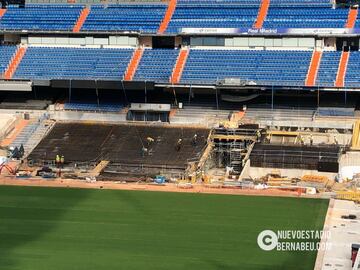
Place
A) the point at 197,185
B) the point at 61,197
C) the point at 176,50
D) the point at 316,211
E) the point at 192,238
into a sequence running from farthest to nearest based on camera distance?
1. the point at 176,50
2. the point at 197,185
3. the point at 61,197
4. the point at 316,211
5. the point at 192,238

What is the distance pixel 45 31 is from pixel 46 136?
10.8 m

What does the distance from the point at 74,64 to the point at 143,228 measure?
26.7 metres

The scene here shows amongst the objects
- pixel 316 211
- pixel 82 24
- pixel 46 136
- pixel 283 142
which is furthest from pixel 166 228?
pixel 82 24

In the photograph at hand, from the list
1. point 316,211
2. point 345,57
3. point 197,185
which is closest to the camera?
point 316,211

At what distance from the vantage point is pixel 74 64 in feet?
205

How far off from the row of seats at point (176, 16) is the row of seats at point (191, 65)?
196 centimetres

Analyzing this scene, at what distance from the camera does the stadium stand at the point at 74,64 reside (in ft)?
201

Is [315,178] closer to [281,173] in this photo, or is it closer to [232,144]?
[281,173]

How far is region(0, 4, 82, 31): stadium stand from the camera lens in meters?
64.9

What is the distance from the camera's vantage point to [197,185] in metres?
48.4

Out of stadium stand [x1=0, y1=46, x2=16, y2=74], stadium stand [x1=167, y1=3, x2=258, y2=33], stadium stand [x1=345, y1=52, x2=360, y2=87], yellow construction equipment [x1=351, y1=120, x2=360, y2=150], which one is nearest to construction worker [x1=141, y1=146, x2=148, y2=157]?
stadium stand [x1=167, y1=3, x2=258, y2=33]

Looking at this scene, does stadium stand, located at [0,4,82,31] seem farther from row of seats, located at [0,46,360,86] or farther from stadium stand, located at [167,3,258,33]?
stadium stand, located at [167,3,258,33]

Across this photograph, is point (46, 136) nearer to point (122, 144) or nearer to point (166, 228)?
point (122, 144)

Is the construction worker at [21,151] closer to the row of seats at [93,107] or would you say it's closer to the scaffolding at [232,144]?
the row of seats at [93,107]
